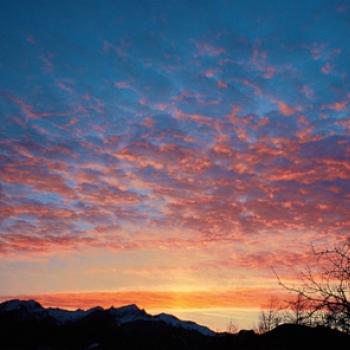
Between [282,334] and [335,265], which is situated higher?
[335,265]

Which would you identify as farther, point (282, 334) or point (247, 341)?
point (247, 341)

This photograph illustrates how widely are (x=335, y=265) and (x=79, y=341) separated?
150 m

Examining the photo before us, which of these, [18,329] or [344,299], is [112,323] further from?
[344,299]

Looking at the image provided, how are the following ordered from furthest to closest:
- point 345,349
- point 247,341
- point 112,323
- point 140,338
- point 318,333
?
point 112,323, point 140,338, point 247,341, point 318,333, point 345,349

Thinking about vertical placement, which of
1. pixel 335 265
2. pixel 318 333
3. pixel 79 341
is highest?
pixel 335 265

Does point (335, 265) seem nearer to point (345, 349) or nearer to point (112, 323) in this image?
point (345, 349)

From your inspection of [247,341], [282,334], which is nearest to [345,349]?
[282,334]

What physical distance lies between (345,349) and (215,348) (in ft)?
42.0

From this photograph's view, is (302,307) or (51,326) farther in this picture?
(51,326)

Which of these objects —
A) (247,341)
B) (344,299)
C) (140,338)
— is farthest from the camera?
(140,338)

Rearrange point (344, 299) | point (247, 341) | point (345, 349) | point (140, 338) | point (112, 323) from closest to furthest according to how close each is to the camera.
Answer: point (344, 299)
point (345, 349)
point (247, 341)
point (140, 338)
point (112, 323)

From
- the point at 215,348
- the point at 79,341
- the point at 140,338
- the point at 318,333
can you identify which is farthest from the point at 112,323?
the point at 318,333

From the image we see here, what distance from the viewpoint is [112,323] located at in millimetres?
182500

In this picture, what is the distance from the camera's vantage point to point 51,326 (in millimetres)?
167750
